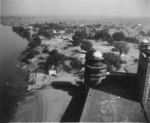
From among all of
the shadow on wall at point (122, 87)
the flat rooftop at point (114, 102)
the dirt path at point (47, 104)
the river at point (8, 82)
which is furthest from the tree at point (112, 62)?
the river at point (8, 82)

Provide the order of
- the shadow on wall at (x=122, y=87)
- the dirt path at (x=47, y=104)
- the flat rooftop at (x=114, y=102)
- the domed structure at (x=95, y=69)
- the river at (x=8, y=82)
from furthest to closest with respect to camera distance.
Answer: the river at (x=8, y=82)
the domed structure at (x=95, y=69)
the dirt path at (x=47, y=104)
the shadow on wall at (x=122, y=87)
the flat rooftop at (x=114, y=102)

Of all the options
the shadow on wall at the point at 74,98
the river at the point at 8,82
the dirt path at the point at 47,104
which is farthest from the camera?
the river at the point at 8,82

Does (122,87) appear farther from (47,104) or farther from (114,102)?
(47,104)

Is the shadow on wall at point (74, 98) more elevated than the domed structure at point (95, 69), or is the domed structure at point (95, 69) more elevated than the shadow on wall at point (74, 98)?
the domed structure at point (95, 69)

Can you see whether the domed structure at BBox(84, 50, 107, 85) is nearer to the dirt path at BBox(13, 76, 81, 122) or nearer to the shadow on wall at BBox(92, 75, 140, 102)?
Result: the shadow on wall at BBox(92, 75, 140, 102)

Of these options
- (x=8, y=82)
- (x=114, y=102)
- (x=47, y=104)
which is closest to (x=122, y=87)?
(x=114, y=102)

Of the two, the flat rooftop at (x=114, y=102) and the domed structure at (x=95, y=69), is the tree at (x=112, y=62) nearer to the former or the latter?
the domed structure at (x=95, y=69)

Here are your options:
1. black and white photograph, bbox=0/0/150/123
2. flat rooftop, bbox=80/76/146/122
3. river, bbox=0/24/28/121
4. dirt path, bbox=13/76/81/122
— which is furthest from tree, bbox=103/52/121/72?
river, bbox=0/24/28/121

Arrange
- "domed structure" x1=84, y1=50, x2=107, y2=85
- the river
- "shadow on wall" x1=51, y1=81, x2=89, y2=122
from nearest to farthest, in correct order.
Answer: "shadow on wall" x1=51, y1=81, x2=89, y2=122
"domed structure" x1=84, y1=50, x2=107, y2=85
the river
